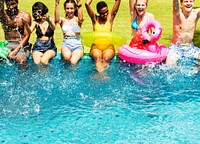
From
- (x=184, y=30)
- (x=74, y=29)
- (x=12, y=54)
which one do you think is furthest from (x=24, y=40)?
(x=184, y=30)

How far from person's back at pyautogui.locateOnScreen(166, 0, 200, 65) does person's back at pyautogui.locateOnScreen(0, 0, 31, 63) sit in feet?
8.64

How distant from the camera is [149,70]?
7.23m

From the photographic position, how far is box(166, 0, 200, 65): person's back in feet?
24.3

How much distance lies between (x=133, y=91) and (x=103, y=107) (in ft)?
2.52

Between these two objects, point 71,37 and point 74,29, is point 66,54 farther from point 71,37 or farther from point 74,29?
point 74,29

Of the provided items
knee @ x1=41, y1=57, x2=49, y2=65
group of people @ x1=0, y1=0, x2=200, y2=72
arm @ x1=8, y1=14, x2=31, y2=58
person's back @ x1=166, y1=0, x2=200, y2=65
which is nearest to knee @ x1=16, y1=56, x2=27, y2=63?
group of people @ x1=0, y1=0, x2=200, y2=72

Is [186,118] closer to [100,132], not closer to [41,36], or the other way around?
[100,132]

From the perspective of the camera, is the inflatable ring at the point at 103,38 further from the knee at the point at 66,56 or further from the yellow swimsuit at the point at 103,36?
the knee at the point at 66,56

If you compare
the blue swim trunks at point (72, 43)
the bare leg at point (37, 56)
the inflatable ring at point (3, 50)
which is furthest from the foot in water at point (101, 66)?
the inflatable ring at point (3, 50)

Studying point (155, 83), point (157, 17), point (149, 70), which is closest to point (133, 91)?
point (155, 83)

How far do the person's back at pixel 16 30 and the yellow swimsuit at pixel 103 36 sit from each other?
49.0 inches

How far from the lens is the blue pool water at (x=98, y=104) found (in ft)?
16.1

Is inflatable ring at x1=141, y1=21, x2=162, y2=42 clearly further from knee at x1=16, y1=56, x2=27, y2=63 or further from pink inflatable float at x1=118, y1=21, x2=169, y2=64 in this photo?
knee at x1=16, y1=56, x2=27, y2=63

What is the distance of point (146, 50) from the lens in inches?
295
